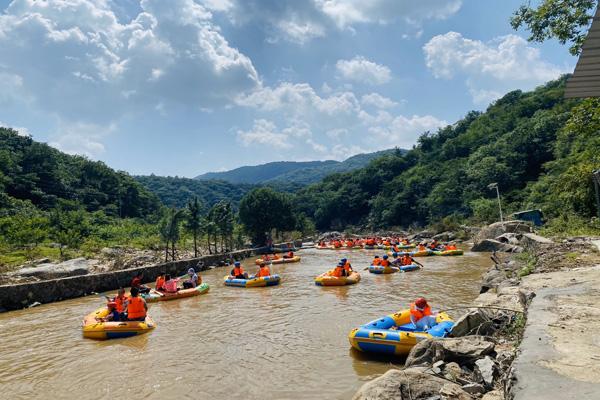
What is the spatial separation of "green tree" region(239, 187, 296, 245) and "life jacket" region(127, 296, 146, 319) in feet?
119

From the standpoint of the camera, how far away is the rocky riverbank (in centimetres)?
374

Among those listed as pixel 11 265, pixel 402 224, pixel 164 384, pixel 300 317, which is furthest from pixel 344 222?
pixel 164 384

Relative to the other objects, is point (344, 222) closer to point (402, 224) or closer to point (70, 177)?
point (402, 224)

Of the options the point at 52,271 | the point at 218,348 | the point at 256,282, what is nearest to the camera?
the point at 218,348

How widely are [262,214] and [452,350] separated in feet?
142

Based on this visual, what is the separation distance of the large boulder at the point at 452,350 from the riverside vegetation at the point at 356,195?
7952 mm

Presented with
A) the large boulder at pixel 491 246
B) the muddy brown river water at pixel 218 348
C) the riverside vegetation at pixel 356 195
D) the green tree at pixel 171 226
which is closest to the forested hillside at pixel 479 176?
the riverside vegetation at pixel 356 195

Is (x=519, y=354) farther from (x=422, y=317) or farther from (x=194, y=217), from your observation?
(x=194, y=217)

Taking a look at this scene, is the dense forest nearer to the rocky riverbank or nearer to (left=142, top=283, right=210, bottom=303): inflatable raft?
(left=142, top=283, right=210, bottom=303): inflatable raft

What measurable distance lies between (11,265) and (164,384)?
21.8 m

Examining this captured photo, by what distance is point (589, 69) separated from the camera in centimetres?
511

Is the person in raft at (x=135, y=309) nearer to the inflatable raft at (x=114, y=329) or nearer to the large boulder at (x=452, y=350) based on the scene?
the inflatable raft at (x=114, y=329)

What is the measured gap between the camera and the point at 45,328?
43.2 feet

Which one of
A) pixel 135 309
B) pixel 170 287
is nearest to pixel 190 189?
pixel 170 287
